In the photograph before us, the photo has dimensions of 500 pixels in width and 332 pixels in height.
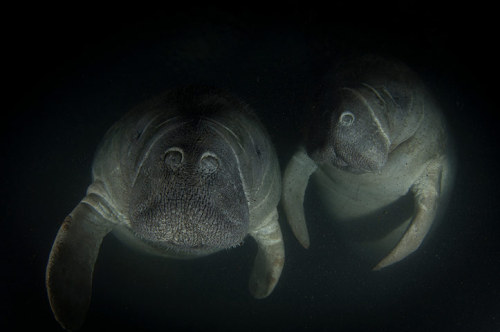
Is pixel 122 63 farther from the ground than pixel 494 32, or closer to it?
closer to it

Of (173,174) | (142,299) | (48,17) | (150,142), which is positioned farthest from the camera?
(48,17)

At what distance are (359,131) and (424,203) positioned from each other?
209 centimetres

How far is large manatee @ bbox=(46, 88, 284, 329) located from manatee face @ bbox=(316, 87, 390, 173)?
0.78 meters

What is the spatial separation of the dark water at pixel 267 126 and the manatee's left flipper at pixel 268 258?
46.6 inches

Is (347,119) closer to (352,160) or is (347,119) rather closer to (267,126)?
(352,160)

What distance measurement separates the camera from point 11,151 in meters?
5.91

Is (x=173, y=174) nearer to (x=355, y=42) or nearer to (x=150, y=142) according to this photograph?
(x=150, y=142)

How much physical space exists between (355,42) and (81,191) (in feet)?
19.7

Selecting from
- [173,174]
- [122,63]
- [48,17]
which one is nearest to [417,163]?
[173,174]

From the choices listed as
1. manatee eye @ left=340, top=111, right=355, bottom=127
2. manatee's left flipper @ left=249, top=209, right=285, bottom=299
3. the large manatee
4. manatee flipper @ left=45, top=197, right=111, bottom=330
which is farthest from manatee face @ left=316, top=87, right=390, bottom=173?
manatee flipper @ left=45, top=197, right=111, bottom=330

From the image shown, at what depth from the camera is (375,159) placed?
126 inches

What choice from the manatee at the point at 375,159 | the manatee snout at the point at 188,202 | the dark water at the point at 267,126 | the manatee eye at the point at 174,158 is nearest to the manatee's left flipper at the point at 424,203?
the manatee at the point at 375,159

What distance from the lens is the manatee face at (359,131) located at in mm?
3090

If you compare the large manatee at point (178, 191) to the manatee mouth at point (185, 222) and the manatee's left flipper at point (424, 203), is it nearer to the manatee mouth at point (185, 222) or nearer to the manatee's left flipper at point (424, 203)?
the manatee mouth at point (185, 222)
